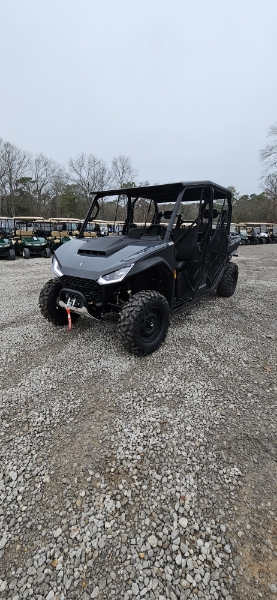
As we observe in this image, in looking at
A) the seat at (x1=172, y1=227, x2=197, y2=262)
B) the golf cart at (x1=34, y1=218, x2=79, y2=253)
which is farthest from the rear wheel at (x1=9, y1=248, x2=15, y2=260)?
the seat at (x1=172, y1=227, x2=197, y2=262)

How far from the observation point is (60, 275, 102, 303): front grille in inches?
125

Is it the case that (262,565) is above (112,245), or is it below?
below

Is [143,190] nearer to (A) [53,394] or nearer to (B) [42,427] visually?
(A) [53,394]

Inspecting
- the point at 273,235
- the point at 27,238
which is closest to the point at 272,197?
the point at 273,235

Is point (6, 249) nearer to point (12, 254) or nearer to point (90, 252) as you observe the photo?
point (12, 254)

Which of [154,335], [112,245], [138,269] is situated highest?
[112,245]

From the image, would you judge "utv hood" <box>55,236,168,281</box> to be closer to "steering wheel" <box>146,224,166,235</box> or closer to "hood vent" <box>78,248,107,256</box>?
"hood vent" <box>78,248,107,256</box>

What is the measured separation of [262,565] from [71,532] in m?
0.94

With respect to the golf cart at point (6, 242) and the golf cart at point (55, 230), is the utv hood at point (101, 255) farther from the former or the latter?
the golf cart at point (55, 230)

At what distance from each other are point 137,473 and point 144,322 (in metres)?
1.62

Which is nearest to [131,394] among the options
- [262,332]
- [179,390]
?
[179,390]

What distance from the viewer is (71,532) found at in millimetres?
1499

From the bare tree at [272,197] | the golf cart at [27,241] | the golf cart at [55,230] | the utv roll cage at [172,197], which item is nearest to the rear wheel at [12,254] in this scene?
the golf cart at [27,241]

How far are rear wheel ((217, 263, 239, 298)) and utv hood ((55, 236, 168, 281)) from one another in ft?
8.15
